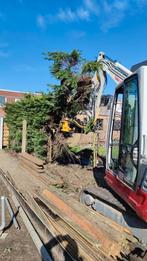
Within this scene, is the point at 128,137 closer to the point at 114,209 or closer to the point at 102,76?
the point at 114,209

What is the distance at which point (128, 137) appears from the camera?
582cm

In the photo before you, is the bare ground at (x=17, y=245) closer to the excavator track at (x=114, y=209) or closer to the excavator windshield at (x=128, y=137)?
the excavator track at (x=114, y=209)

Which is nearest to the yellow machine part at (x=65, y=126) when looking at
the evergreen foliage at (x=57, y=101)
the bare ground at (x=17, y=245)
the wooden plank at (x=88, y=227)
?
the evergreen foliage at (x=57, y=101)

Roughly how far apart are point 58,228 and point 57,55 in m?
6.95

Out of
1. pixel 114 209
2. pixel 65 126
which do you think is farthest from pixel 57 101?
pixel 114 209

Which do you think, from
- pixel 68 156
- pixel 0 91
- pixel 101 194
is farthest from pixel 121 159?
pixel 0 91

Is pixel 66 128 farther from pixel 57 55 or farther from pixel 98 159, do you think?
pixel 57 55

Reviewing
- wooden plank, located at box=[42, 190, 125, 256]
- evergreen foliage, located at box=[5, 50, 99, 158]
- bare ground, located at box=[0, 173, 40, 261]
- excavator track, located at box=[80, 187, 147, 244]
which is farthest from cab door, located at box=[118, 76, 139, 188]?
evergreen foliage, located at box=[5, 50, 99, 158]

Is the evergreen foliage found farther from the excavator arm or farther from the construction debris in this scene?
the construction debris

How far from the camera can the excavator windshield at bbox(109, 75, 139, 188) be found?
523 centimetres

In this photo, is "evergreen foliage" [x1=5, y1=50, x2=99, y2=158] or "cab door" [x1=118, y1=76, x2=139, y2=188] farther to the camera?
"evergreen foliage" [x1=5, y1=50, x2=99, y2=158]

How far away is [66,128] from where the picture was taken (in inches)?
479

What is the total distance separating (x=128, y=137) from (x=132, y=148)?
0.52m

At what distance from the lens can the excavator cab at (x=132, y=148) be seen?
187 inches
